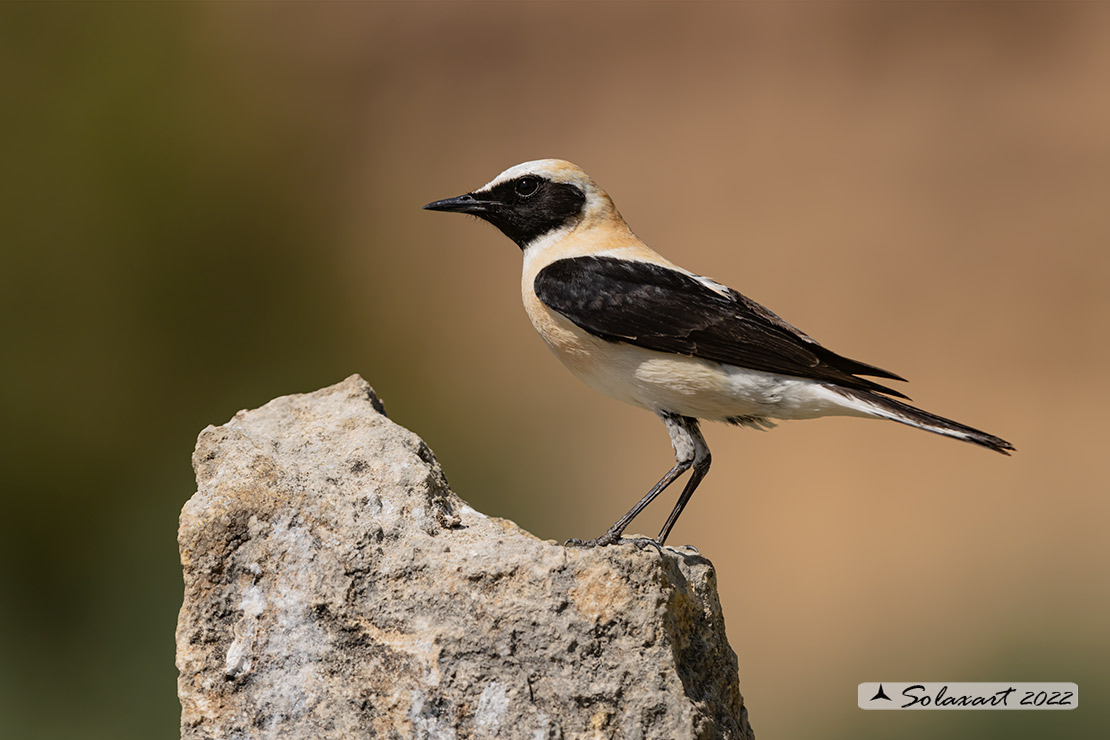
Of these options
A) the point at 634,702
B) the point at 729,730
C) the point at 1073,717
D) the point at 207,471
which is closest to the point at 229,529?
the point at 207,471

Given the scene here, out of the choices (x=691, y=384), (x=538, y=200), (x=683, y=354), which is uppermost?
(x=538, y=200)

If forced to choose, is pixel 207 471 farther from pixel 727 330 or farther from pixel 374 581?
pixel 727 330

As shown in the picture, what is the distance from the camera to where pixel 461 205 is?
5539 millimetres

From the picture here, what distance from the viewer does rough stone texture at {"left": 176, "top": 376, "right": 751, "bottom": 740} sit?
367cm

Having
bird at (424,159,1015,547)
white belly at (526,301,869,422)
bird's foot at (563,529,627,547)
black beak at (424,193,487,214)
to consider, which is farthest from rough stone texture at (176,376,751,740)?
black beak at (424,193,487,214)

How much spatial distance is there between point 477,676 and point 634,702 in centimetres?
56

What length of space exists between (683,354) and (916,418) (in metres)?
1.05

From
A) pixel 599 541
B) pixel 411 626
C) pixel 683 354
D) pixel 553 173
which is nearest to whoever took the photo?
pixel 411 626

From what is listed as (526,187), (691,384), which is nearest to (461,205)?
(526,187)

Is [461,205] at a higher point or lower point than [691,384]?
higher

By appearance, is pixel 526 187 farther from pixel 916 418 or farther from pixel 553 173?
pixel 916 418

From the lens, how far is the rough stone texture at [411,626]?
12.0 ft

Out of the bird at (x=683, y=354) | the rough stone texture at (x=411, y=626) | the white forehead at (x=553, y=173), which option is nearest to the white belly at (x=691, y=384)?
the bird at (x=683, y=354)

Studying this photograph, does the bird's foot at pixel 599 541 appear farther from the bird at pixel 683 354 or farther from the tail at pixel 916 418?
the tail at pixel 916 418
